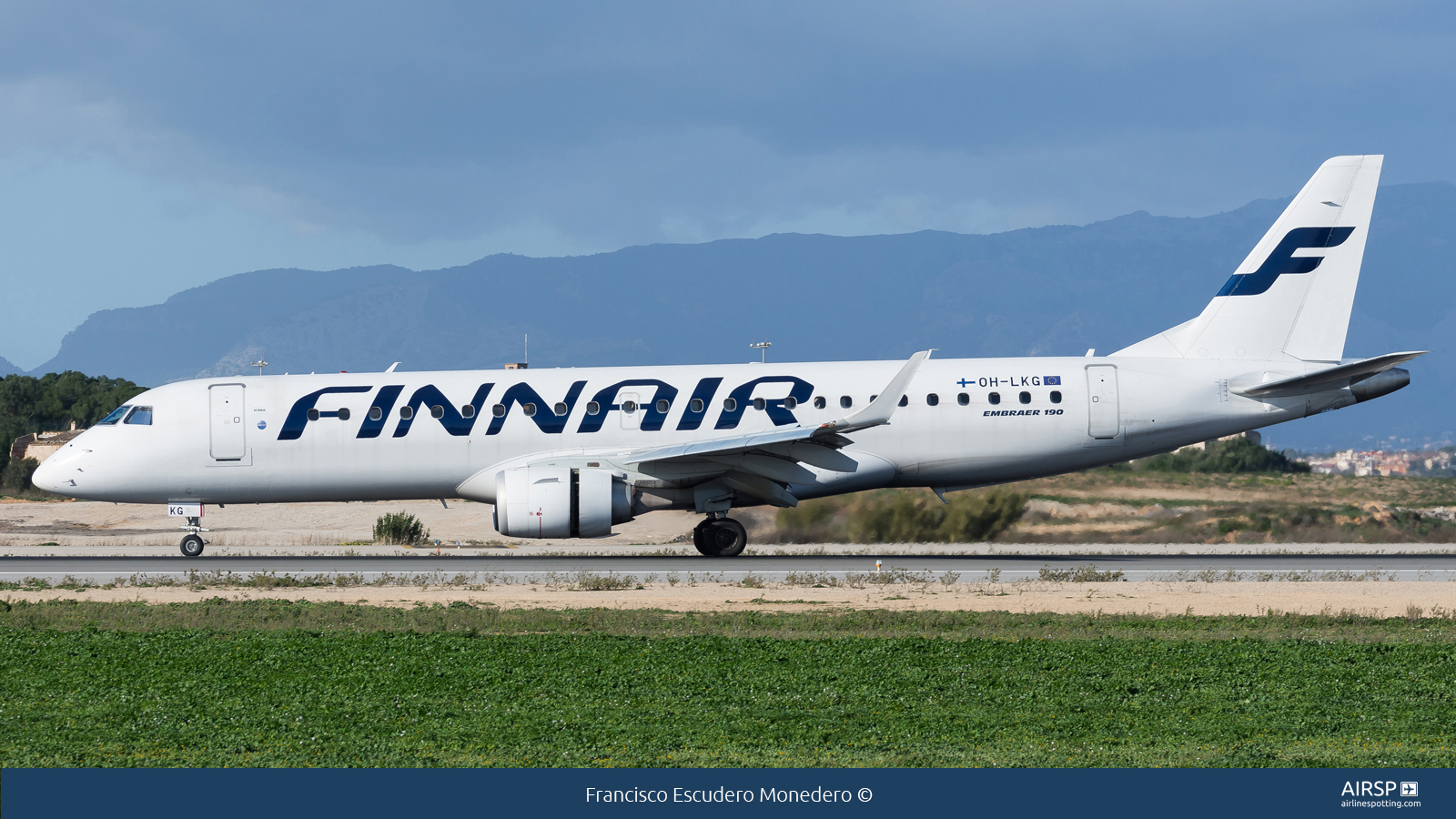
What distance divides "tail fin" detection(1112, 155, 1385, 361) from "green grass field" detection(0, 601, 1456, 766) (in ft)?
38.0

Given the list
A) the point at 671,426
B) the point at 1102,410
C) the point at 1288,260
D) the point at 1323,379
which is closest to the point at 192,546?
the point at 671,426

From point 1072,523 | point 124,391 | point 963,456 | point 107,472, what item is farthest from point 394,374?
point 124,391

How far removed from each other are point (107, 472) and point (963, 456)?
1617cm

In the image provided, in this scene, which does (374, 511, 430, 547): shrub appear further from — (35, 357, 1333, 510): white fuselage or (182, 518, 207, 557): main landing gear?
(35, 357, 1333, 510): white fuselage

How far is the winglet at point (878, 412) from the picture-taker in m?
22.4

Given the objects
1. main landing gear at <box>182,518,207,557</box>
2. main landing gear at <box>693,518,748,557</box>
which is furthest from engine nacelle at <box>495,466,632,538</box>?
main landing gear at <box>182,518,207,557</box>

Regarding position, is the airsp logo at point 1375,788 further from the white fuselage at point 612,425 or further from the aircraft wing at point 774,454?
the white fuselage at point 612,425

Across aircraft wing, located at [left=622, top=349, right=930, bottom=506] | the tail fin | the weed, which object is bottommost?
the weed

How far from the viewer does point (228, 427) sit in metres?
24.8

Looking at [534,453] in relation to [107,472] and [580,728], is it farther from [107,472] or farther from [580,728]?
[580,728]

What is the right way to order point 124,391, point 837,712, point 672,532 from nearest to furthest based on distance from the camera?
point 837,712 → point 672,532 → point 124,391

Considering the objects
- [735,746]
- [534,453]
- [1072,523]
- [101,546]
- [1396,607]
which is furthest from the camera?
[101,546]

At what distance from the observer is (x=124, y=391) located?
Answer: 7238 centimetres

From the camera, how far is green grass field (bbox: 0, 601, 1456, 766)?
8297 millimetres
